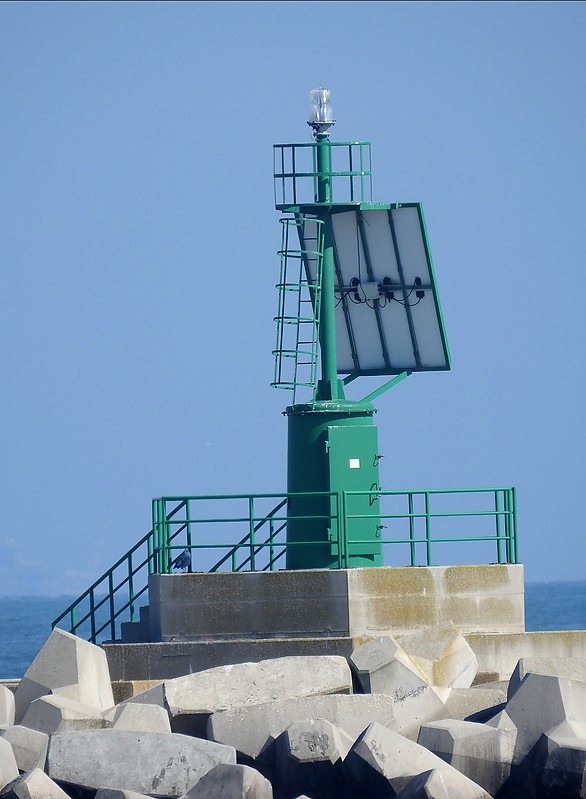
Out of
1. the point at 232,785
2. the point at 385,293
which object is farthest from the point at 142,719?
the point at 385,293

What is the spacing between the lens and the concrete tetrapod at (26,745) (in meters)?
17.0

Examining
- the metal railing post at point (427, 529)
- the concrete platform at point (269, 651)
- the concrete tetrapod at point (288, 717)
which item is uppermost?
the metal railing post at point (427, 529)

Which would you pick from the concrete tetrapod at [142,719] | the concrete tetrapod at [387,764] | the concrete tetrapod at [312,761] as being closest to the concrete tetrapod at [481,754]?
the concrete tetrapod at [387,764]

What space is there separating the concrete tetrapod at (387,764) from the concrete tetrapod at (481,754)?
33 cm

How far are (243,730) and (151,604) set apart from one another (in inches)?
132

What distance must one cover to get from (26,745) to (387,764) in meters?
3.67

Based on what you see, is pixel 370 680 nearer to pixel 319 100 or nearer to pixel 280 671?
pixel 280 671

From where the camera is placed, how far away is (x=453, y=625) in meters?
19.2

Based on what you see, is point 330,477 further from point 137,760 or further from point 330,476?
point 137,760

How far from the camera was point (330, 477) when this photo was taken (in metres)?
20.2

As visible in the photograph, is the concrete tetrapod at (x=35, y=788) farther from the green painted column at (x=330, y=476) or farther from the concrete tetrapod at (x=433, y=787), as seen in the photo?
the green painted column at (x=330, y=476)

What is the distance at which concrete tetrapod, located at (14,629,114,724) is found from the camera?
18.3m

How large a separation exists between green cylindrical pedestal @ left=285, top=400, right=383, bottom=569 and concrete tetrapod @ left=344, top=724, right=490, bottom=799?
417 cm

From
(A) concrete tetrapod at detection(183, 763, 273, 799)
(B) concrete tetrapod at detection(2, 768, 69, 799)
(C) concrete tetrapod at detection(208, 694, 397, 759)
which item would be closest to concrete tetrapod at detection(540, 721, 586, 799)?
(C) concrete tetrapod at detection(208, 694, 397, 759)
